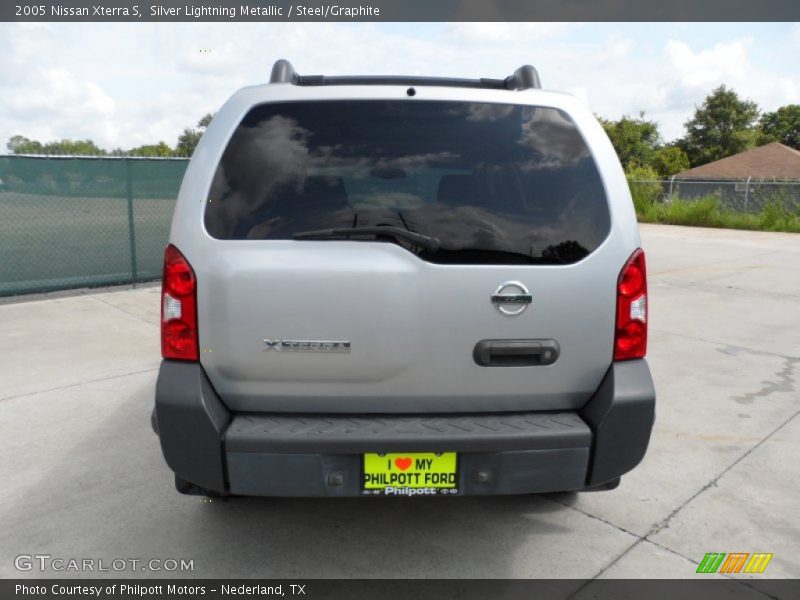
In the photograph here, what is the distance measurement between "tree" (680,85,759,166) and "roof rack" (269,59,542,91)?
2513 inches

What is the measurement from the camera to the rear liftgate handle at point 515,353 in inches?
92.2

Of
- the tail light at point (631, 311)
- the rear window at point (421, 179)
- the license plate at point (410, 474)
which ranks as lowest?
the license plate at point (410, 474)

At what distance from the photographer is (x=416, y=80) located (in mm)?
2797

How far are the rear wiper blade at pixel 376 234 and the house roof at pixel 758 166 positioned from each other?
4514cm

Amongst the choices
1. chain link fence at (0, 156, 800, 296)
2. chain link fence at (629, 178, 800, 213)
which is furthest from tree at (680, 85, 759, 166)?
chain link fence at (0, 156, 800, 296)

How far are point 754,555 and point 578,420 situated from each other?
1219 millimetres

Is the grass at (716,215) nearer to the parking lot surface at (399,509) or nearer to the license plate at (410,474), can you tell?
the parking lot surface at (399,509)

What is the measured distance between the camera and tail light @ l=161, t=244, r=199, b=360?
7.66 feet

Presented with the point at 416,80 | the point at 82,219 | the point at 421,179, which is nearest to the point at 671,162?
the point at 82,219

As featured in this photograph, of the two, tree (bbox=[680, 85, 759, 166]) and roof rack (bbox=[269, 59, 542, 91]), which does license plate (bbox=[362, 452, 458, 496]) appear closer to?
roof rack (bbox=[269, 59, 542, 91])

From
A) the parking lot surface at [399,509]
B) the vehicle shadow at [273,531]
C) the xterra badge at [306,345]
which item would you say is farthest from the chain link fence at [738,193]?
the xterra badge at [306,345]

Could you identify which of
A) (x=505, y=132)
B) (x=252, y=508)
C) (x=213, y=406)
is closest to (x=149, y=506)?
(x=252, y=508)

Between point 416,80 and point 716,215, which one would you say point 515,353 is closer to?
point 416,80

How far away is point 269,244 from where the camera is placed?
2.31m
